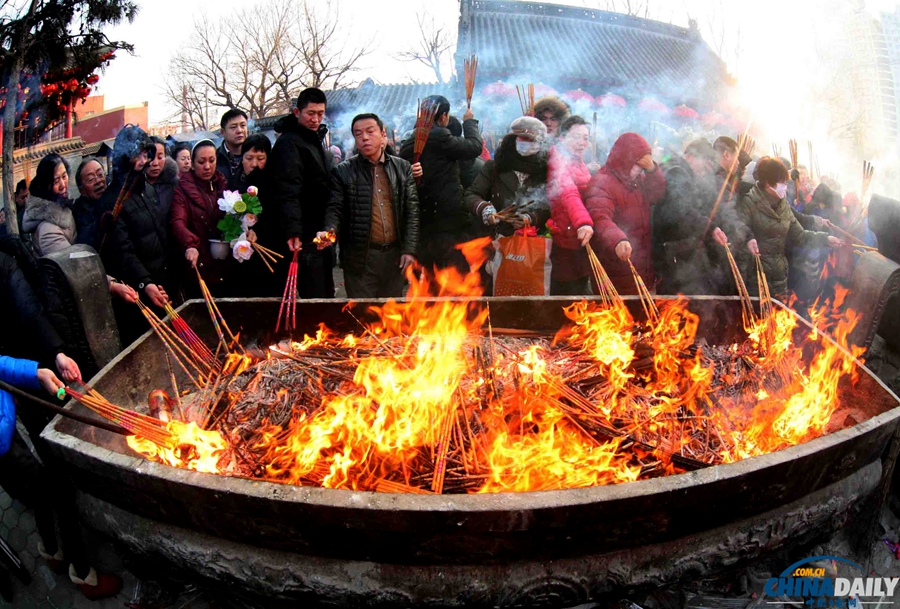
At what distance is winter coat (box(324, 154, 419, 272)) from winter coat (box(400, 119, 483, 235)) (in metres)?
0.46

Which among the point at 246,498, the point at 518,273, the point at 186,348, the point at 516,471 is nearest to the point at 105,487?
the point at 246,498

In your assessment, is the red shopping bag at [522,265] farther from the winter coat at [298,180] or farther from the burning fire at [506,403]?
the winter coat at [298,180]

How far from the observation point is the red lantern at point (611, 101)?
605 inches

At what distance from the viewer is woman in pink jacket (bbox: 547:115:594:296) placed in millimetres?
4617

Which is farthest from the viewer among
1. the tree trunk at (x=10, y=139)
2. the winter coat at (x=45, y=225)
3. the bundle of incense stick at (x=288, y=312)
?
the tree trunk at (x=10, y=139)

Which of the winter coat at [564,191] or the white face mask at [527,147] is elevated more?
the white face mask at [527,147]

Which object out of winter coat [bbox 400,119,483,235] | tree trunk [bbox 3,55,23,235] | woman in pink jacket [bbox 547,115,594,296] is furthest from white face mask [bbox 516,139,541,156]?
tree trunk [bbox 3,55,23,235]

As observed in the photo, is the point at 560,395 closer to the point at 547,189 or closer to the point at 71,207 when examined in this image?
the point at 547,189

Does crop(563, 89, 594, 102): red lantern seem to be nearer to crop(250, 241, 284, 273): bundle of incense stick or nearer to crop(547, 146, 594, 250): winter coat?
crop(547, 146, 594, 250): winter coat

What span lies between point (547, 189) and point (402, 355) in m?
2.26

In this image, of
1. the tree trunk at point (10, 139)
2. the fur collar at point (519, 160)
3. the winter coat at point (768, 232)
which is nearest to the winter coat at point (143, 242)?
the fur collar at point (519, 160)

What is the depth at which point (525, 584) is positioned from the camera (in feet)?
6.98

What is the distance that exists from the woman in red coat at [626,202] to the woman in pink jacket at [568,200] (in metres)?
0.14

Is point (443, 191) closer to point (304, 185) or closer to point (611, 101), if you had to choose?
point (304, 185)
